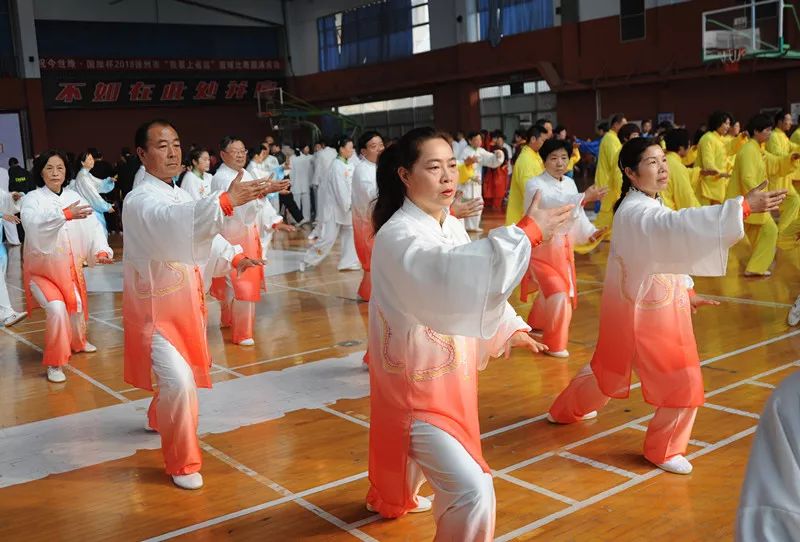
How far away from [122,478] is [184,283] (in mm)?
951

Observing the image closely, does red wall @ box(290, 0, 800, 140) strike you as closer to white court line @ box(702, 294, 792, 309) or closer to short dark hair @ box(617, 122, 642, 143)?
short dark hair @ box(617, 122, 642, 143)

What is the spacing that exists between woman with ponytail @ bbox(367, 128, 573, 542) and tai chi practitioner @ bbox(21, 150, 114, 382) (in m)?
3.47

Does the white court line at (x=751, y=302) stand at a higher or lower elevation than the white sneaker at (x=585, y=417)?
higher

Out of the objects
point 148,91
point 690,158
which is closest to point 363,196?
point 690,158

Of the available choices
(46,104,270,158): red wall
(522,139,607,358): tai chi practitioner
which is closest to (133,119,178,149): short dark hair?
(522,139,607,358): tai chi practitioner

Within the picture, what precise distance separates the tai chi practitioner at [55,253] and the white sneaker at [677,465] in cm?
391

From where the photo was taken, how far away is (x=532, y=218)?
8.08 ft

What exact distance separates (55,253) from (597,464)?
403 cm

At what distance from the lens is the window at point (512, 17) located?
18.1 m

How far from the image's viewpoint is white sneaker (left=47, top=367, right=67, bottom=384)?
18.6 ft

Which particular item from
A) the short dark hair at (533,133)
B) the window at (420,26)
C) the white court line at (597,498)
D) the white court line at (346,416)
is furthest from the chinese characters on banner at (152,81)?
the white court line at (597,498)

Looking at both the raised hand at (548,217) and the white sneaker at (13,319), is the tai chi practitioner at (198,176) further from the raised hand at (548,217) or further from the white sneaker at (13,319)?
the raised hand at (548,217)

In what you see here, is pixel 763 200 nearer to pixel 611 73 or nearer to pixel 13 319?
pixel 13 319

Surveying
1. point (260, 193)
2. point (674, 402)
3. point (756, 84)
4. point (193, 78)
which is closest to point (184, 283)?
point (260, 193)
